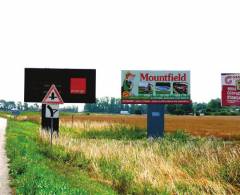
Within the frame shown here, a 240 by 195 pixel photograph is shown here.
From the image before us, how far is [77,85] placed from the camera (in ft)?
141

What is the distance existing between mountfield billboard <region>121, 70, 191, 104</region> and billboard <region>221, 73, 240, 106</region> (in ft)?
18.3

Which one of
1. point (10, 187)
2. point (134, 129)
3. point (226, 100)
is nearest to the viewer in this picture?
point (10, 187)

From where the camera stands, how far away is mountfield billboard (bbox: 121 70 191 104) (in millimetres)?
45031

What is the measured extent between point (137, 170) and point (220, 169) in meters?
2.43

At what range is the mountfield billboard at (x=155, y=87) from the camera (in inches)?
1773

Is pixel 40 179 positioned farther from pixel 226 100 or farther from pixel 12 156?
pixel 226 100

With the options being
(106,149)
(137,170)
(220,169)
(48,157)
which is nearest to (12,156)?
(48,157)

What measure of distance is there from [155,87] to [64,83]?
298 inches

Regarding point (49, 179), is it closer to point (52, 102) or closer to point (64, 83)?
point (52, 102)

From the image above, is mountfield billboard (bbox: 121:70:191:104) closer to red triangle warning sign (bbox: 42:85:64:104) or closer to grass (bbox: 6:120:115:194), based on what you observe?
red triangle warning sign (bbox: 42:85:64:104)

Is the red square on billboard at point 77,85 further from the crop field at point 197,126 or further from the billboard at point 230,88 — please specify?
the billboard at point 230,88

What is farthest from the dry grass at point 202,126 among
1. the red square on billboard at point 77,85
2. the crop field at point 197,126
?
the red square on billboard at point 77,85

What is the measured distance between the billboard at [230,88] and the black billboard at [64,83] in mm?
9910

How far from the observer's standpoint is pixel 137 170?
1664cm
